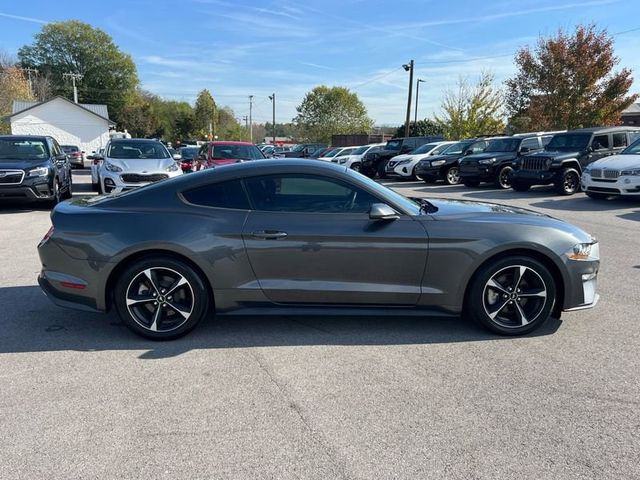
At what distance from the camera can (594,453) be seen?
2645 mm

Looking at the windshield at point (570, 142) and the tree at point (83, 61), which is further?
the tree at point (83, 61)

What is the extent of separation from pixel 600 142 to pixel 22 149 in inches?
611

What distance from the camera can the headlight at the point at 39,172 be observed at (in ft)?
35.1

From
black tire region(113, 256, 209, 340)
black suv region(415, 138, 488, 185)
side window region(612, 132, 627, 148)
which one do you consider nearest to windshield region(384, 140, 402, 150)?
black suv region(415, 138, 488, 185)

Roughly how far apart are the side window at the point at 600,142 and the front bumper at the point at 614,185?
2131 millimetres

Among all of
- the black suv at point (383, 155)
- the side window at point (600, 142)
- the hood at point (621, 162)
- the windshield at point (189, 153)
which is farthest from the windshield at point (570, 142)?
the windshield at point (189, 153)

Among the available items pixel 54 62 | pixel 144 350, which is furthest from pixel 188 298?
pixel 54 62

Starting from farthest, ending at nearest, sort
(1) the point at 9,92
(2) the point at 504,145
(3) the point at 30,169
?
1. (1) the point at 9,92
2. (2) the point at 504,145
3. (3) the point at 30,169

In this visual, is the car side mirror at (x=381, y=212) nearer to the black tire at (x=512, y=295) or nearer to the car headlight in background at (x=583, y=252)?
the black tire at (x=512, y=295)

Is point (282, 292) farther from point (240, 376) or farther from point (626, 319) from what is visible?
point (626, 319)

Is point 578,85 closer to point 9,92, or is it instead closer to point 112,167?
point 112,167

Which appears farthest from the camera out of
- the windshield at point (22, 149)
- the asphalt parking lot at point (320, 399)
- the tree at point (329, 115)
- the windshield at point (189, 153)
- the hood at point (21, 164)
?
the tree at point (329, 115)

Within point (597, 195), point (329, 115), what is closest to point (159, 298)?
point (597, 195)

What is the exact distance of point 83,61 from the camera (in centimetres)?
8419
